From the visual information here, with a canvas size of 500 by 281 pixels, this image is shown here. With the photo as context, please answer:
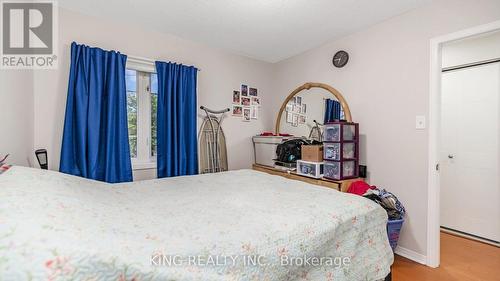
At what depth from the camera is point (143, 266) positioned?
71 centimetres

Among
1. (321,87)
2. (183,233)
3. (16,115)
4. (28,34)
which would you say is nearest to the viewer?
(183,233)

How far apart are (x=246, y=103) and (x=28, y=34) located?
7.59 feet

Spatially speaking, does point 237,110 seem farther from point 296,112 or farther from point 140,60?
point 140,60

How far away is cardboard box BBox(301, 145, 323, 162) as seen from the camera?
252 centimetres

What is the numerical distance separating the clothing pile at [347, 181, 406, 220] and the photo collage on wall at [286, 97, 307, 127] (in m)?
1.17

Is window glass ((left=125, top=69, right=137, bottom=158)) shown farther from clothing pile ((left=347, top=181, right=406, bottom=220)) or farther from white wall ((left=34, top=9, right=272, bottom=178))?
clothing pile ((left=347, top=181, right=406, bottom=220))

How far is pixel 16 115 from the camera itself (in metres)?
1.67

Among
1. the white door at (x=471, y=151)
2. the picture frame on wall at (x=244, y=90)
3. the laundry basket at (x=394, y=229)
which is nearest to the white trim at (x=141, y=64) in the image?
the picture frame on wall at (x=244, y=90)

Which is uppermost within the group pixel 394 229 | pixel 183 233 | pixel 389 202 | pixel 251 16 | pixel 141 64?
pixel 251 16

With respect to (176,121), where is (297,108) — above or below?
above

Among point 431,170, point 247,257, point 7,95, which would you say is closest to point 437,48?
point 431,170

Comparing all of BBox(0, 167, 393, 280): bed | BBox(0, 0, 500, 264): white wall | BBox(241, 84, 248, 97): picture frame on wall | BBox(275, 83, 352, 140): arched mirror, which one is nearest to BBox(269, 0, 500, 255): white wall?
BBox(0, 0, 500, 264): white wall

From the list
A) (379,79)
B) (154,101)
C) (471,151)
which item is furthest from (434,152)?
(154,101)

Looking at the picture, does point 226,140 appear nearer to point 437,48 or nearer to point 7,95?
point 7,95
